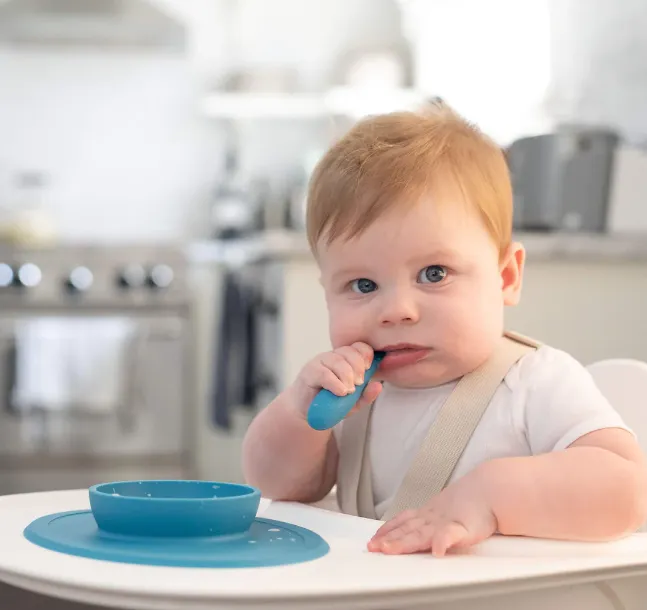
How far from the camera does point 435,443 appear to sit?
88cm

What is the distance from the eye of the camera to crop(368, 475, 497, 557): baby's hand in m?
0.67

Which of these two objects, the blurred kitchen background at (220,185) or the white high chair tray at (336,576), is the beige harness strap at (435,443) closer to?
the white high chair tray at (336,576)

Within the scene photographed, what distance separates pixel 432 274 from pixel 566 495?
0.24 meters

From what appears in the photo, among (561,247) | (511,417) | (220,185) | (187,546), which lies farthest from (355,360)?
(220,185)

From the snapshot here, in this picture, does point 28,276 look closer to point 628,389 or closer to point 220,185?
point 220,185

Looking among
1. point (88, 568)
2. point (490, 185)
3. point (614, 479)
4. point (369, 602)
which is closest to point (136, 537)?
point (88, 568)

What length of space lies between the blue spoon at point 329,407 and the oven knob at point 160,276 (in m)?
3.16

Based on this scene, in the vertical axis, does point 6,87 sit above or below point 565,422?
above

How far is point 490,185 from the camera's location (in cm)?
92

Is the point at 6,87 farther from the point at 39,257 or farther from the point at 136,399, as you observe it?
the point at 136,399

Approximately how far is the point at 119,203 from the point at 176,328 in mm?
871

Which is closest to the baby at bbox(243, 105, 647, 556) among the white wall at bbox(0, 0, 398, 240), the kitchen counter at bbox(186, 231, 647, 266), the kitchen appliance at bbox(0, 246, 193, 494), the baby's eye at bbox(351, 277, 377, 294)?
the baby's eye at bbox(351, 277, 377, 294)

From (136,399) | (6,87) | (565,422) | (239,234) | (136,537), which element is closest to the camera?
(136,537)

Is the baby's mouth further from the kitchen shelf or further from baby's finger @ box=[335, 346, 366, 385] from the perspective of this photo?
the kitchen shelf
